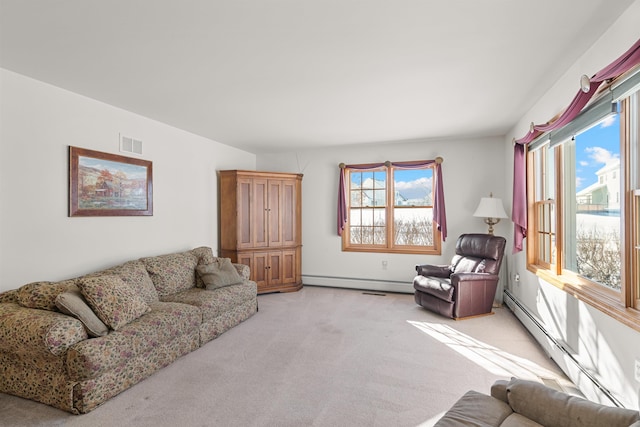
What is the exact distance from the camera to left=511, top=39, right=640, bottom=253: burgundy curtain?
1.70 metres

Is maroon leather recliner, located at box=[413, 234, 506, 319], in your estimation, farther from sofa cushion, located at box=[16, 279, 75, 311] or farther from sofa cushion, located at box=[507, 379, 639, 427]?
sofa cushion, located at box=[16, 279, 75, 311]

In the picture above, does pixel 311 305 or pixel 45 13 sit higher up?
pixel 45 13

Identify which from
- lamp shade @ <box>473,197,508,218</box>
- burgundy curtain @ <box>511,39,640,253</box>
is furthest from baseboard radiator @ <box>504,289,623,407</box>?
lamp shade @ <box>473,197,508,218</box>

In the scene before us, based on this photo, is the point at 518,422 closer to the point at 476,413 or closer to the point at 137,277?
the point at 476,413

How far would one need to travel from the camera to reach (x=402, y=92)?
317 cm

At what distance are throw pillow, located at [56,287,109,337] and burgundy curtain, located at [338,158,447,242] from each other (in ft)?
13.0

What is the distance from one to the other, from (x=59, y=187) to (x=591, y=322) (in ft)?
14.5

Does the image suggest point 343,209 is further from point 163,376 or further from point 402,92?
point 163,376

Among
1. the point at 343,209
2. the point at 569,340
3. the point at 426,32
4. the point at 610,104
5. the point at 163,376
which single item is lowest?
the point at 163,376

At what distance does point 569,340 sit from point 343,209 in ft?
12.1

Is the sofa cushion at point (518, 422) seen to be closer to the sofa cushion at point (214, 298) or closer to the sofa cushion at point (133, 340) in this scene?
the sofa cushion at point (133, 340)

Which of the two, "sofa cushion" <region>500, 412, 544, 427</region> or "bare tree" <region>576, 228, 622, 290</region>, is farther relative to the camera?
"bare tree" <region>576, 228, 622, 290</region>

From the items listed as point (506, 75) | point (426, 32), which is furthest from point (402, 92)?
point (426, 32)

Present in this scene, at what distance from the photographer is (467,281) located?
4.09 m
